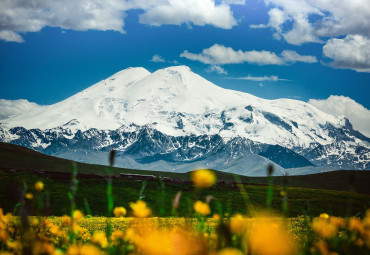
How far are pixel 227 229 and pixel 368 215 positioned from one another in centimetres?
357

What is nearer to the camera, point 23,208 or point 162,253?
point 162,253

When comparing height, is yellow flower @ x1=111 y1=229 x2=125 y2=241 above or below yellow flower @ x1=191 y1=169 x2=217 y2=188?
below

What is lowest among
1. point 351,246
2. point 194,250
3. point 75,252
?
point 351,246

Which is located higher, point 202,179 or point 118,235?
point 202,179

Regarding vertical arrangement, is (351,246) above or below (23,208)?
below

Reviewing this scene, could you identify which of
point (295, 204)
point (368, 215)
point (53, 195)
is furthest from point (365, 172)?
point (368, 215)

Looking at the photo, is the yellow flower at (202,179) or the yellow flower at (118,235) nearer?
the yellow flower at (202,179)

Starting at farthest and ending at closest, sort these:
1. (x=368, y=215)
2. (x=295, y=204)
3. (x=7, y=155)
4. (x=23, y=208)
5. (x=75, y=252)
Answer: (x=7, y=155)
(x=295, y=204)
(x=368, y=215)
(x=23, y=208)
(x=75, y=252)

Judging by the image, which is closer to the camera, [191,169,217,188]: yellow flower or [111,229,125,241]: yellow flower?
[191,169,217,188]: yellow flower

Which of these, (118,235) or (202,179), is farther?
(118,235)

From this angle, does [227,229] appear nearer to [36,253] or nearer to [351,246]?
[36,253]

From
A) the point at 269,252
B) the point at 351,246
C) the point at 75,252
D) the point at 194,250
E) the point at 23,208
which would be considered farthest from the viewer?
the point at 351,246

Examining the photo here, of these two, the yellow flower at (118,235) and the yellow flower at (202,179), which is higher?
the yellow flower at (202,179)

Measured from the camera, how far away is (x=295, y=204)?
7856 cm
